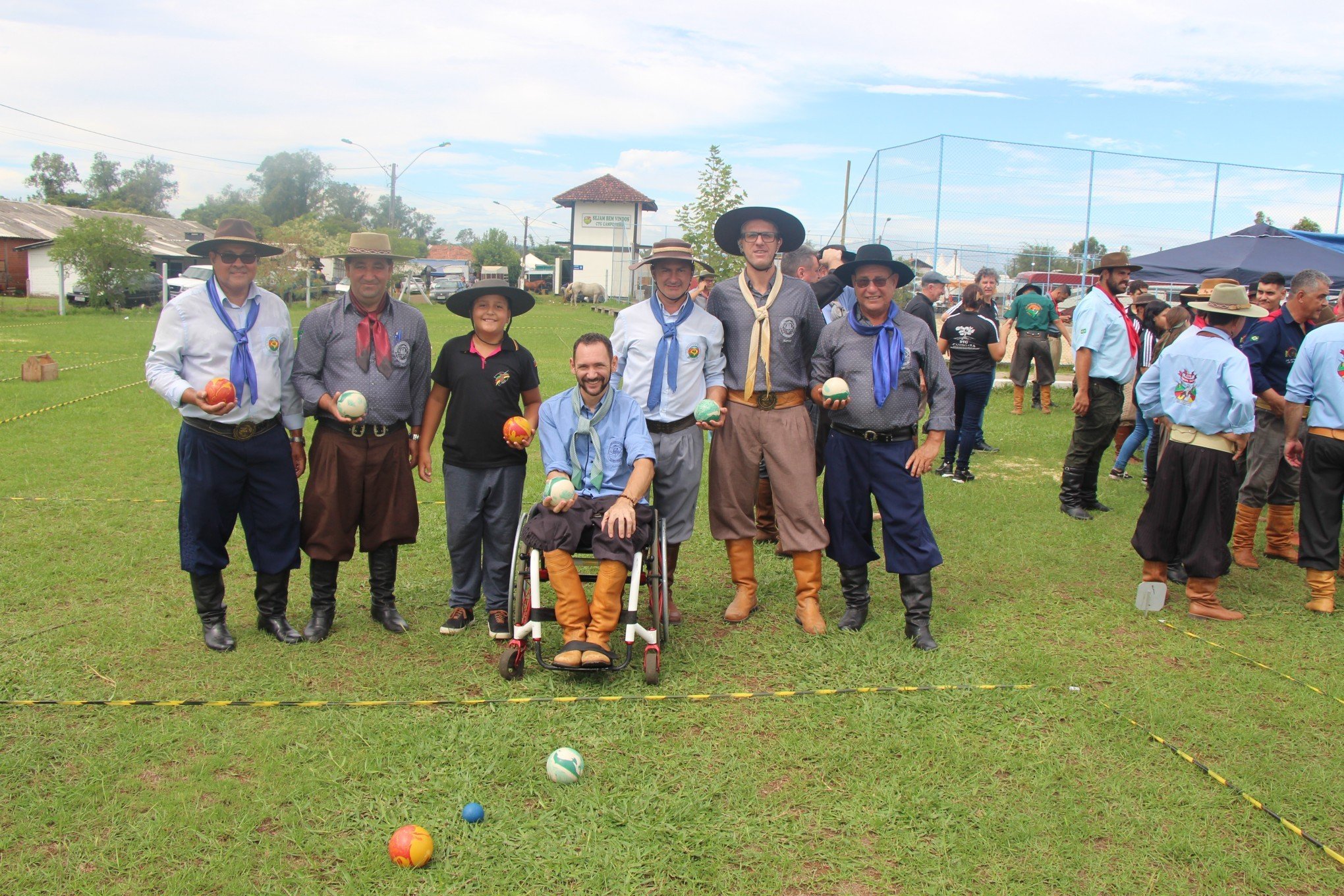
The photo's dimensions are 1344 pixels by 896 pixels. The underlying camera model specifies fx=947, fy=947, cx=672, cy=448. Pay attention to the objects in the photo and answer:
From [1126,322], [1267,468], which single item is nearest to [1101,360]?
[1126,322]

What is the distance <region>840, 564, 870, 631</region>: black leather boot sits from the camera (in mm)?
5434

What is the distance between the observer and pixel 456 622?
206 inches

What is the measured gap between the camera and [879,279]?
16.9ft

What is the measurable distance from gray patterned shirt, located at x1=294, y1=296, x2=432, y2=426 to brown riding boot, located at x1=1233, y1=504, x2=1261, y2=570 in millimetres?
5881

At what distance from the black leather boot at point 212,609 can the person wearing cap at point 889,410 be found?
3.34m

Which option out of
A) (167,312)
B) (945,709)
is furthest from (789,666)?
(167,312)

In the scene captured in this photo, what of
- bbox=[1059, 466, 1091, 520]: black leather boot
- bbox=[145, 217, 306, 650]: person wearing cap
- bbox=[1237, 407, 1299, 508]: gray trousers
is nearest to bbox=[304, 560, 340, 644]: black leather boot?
bbox=[145, 217, 306, 650]: person wearing cap

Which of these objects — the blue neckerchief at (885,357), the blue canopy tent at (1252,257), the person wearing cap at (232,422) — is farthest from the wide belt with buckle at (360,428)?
the blue canopy tent at (1252,257)

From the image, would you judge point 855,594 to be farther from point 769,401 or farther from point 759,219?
point 759,219

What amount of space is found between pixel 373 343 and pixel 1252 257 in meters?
12.2

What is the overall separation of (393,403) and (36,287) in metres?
47.3

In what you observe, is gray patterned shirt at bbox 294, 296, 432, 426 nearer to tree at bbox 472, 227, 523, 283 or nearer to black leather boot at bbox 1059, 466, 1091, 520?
black leather boot at bbox 1059, 466, 1091, 520

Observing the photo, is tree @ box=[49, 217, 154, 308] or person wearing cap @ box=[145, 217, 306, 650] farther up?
tree @ box=[49, 217, 154, 308]

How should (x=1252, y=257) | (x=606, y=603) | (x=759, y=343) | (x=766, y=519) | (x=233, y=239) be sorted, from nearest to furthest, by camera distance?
1. (x=606, y=603)
2. (x=233, y=239)
3. (x=759, y=343)
4. (x=766, y=519)
5. (x=1252, y=257)
